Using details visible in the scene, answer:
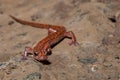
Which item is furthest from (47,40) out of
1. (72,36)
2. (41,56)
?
(41,56)

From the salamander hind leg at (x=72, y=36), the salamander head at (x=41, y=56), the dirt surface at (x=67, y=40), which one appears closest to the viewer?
the dirt surface at (x=67, y=40)

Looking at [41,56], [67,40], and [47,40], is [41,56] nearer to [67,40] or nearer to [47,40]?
[47,40]

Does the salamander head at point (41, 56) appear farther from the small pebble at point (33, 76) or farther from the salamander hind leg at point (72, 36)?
the salamander hind leg at point (72, 36)

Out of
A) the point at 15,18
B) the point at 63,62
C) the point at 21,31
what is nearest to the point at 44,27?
the point at 21,31

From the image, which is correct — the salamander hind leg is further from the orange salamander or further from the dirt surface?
the dirt surface

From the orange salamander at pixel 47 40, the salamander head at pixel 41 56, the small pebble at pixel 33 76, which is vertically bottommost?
the small pebble at pixel 33 76

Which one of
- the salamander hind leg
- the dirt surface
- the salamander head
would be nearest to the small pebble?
the dirt surface

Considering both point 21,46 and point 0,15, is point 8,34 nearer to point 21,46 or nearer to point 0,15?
point 21,46

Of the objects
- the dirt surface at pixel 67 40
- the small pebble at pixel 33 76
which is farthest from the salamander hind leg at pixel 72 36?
the small pebble at pixel 33 76
